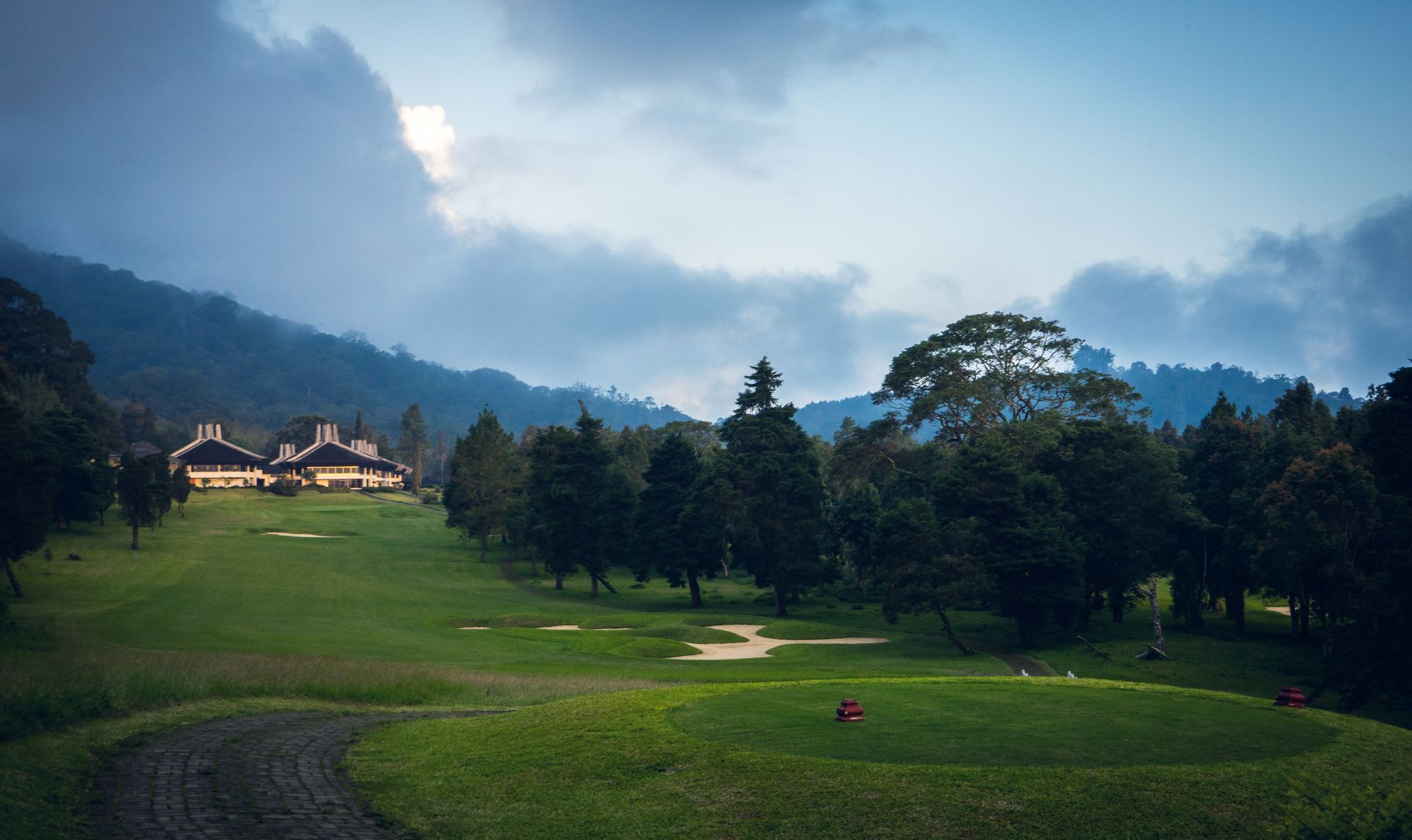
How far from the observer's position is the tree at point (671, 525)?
70.4 m

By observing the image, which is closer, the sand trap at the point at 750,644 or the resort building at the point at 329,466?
the sand trap at the point at 750,644

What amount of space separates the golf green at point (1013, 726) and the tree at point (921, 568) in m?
27.3

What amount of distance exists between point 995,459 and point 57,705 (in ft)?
145

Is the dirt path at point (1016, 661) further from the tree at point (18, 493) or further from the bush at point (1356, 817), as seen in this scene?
the tree at point (18, 493)

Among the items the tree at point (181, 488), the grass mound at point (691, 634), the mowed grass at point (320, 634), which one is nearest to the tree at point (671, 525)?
the mowed grass at point (320, 634)

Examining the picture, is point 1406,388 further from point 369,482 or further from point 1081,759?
point 369,482

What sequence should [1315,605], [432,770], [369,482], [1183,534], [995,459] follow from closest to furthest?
[432,770] < [1315,605] < [995,459] < [1183,534] < [369,482]

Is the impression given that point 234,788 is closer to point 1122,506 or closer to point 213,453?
point 1122,506

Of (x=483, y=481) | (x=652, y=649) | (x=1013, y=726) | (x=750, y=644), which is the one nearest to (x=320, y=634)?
(x=652, y=649)

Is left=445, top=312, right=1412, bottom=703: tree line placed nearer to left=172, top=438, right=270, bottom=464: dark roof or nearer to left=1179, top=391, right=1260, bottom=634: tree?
left=1179, top=391, right=1260, bottom=634: tree

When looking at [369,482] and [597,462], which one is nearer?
[597,462]

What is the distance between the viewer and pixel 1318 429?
61.3 metres

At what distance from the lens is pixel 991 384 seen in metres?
63.7

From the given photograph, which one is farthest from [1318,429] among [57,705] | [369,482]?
[369,482]
